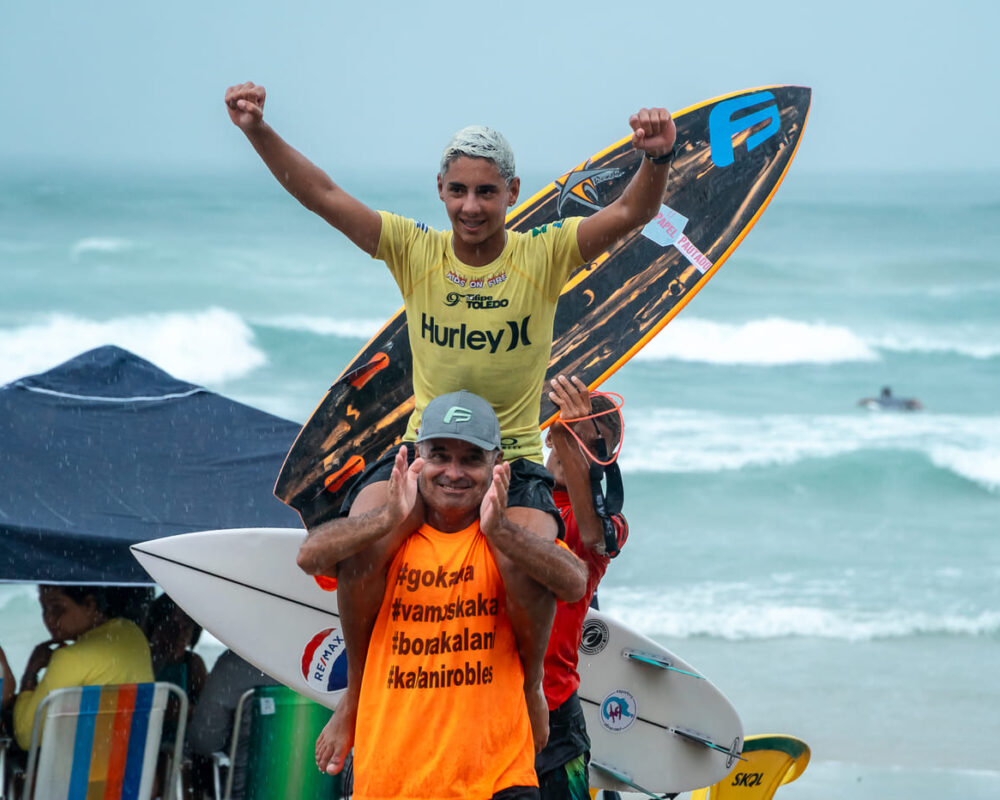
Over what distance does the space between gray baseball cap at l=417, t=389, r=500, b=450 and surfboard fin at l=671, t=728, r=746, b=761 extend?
2388 mm

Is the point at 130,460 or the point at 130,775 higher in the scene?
the point at 130,460

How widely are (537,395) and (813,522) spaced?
12666mm

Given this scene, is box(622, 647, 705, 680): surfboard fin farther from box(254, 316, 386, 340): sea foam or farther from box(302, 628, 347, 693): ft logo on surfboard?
box(254, 316, 386, 340): sea foam

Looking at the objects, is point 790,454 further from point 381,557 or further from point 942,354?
point 381,557

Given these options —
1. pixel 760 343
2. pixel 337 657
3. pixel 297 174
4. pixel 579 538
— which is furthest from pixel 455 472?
pixel 760 343

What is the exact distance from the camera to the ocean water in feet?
30.4

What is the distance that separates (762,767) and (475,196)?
305 centimetres

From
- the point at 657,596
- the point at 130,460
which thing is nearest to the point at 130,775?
the point at 130,460

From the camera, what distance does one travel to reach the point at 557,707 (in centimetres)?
391

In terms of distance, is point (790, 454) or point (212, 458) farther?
point (790, 454)

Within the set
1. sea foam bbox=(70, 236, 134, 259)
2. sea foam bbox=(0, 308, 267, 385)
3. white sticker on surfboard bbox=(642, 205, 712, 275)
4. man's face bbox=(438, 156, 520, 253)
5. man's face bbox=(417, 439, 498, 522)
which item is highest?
sea foam bbox=(70, 236, 134, 259)

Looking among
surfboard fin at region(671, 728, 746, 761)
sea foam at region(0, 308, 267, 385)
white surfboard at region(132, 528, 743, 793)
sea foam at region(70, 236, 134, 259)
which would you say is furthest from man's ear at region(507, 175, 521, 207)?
sea foam at region(70, 236, 134, 259)

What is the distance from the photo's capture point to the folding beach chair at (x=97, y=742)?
14.5 ft

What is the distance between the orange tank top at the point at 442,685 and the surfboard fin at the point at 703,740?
6.62ft
